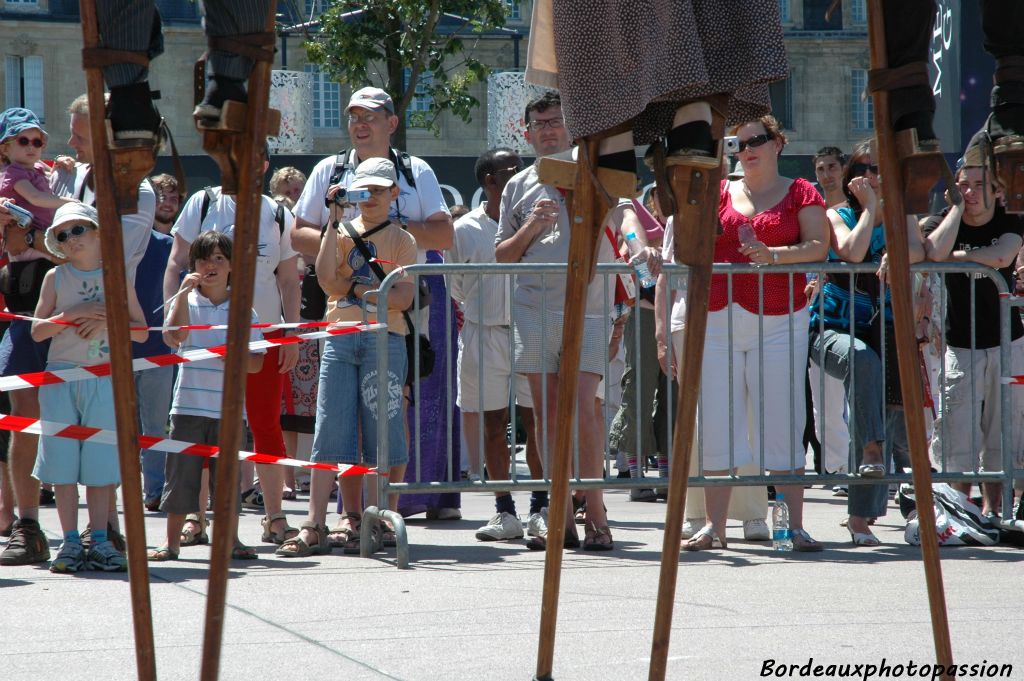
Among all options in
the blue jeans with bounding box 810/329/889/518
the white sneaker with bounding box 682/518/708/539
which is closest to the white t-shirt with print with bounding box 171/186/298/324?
the white sneaker with bounding box 682/518/708/539

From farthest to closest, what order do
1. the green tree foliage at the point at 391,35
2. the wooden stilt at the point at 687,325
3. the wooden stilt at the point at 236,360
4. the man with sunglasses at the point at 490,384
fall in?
the green tree foliage at the point at 391,35, the man with sunglasses at the point at 490,384, the wooden stilt at the point at 687,325, the wooden stilt at the point at 236,360

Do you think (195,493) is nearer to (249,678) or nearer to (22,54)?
(249,678)

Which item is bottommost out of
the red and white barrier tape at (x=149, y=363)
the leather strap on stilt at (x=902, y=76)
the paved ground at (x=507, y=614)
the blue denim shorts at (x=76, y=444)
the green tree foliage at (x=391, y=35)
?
the paved ground at (x=507, y=614)

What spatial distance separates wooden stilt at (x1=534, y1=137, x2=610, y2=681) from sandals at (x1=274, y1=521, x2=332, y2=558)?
3.58 meters

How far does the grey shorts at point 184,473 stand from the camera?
5.97 m

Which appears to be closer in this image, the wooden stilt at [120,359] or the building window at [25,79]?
the wooden stilt at [120,359]

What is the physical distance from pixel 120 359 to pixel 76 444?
3810mm

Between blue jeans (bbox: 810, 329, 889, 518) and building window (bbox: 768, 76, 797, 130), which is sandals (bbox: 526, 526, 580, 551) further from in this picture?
building window (bbox: 768, 76, 797, 130)

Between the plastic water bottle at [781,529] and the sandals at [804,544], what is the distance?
0.09 ft

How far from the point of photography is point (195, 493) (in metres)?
6.02

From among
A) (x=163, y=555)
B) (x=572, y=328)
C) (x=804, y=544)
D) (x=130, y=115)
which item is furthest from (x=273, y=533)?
(x=130, y=115)

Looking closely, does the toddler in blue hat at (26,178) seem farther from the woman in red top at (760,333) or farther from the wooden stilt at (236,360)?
the wooden stilt at (236,360)

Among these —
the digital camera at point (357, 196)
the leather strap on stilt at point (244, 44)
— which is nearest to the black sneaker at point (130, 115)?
the leather strap on stilt at point (244, 44)

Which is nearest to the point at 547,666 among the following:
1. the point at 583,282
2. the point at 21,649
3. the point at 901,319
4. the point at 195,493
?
the point at 583,282
